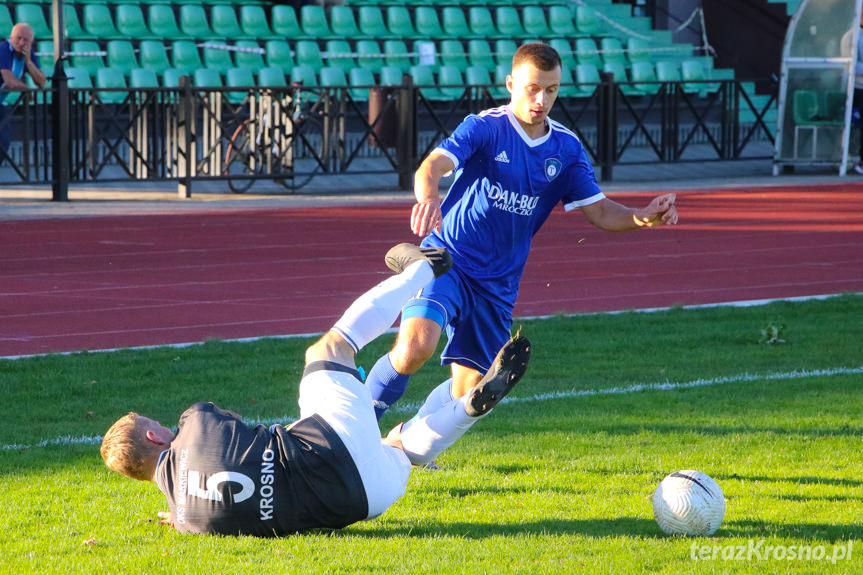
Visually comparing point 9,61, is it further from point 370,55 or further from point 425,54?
point 425,54

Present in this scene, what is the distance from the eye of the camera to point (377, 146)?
20.3 meters

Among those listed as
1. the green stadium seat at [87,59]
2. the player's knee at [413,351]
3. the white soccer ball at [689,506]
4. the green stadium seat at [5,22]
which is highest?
the green stadium seat at [5,22]

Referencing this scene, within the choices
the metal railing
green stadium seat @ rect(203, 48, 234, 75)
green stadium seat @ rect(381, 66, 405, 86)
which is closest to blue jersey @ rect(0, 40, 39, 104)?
the metal railing

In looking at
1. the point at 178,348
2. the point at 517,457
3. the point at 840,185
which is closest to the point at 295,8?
the point at 840,185

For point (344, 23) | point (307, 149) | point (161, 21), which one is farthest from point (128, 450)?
point (344, 23)

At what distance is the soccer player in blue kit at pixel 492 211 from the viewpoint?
5750mm

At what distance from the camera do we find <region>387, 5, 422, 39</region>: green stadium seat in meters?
24.8

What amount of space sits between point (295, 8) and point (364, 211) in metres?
8.91

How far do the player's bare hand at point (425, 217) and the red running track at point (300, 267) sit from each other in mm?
4657

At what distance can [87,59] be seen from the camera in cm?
2111

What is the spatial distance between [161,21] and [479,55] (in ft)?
19.7

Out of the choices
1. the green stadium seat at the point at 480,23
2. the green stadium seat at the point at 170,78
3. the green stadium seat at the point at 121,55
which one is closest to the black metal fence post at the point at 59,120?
the green stadium seat at the point at 170,78

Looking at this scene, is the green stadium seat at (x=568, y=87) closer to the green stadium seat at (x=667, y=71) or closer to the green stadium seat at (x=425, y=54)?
the green stadium seat at (x=667, y=71)

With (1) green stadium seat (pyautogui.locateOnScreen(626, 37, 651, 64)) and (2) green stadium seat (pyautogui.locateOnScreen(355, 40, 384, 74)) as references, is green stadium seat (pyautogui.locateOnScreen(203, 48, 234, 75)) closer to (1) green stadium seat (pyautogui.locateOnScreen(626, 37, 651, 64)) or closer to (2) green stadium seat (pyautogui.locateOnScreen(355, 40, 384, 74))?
(2) green stadium seat (pyautogui.locateOnScreen(355, 40, 384, 74))
